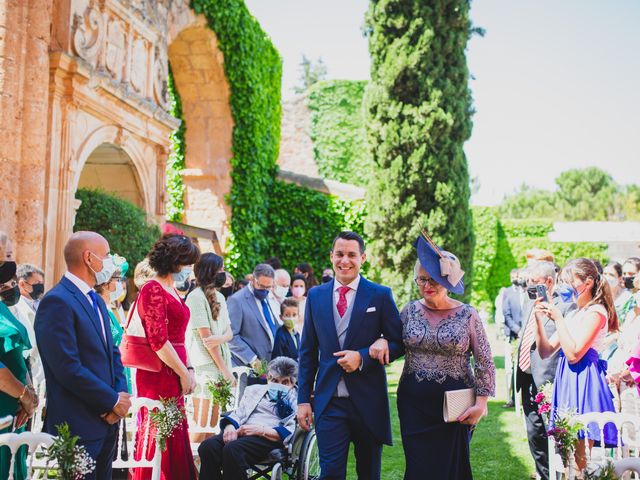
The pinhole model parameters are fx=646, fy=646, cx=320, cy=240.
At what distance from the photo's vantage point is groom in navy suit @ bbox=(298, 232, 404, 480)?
4.05 m

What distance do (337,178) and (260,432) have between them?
2260 cm

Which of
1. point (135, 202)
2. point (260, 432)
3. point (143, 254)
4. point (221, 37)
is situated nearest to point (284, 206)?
point (221, 37)

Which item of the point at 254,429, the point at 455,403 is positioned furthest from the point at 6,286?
the point at 455,403

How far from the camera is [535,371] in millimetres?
5574

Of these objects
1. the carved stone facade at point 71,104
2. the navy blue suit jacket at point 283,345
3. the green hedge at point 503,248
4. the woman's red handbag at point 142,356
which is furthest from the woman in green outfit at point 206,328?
the green hedge at point 503,248

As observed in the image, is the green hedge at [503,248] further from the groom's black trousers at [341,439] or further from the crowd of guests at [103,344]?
the groom's black trousers at [341,439]

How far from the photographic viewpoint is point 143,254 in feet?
31.8

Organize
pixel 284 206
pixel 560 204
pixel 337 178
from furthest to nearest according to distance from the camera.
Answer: pixel 560 204 < pixel 337 178 < pixel 284 206

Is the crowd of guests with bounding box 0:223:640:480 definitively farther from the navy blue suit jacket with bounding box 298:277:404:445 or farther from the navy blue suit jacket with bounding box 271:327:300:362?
the navy blue suit jacket with bounding box 271:327:300:362

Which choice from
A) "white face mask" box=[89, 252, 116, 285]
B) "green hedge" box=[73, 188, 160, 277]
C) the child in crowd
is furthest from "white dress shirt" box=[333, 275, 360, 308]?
"green hedge" box=[73, 188, 160, 277]

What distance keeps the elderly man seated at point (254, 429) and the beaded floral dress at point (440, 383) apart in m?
1.22

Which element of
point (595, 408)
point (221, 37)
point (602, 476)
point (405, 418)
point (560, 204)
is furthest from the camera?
point (560, 204)

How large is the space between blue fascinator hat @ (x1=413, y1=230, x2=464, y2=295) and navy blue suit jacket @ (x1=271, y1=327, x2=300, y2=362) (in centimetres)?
336

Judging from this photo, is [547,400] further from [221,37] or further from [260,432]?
[221,37]
